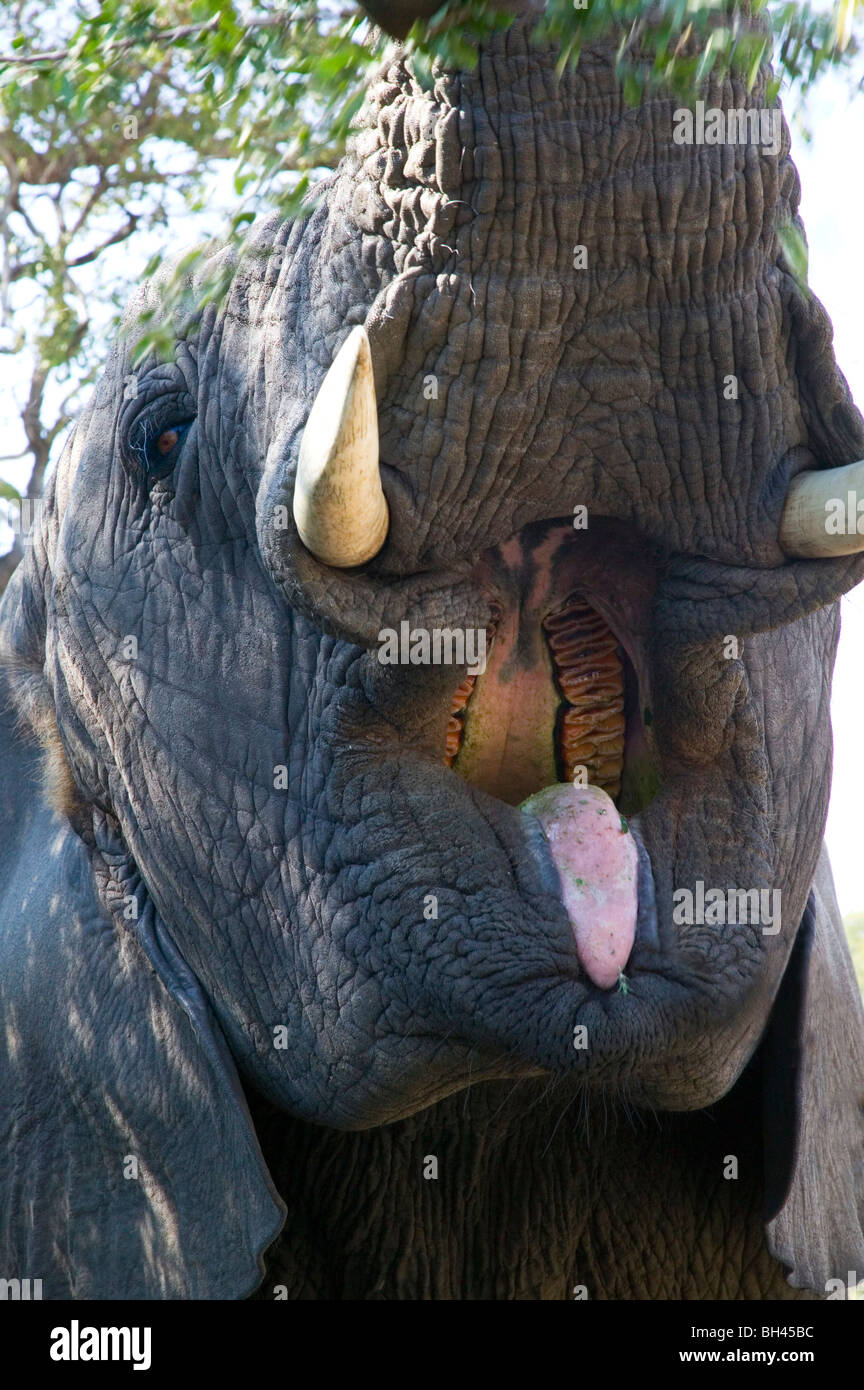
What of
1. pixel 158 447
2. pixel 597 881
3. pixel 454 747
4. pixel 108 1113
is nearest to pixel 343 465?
pixel 454 747

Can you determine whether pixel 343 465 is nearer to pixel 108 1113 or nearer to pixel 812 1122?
pixel 108 1113

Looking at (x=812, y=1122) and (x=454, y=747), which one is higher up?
(x=454, y=747)

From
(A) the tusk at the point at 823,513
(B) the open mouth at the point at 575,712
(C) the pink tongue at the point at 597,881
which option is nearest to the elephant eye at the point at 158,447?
(B) the open mouth at the point at 575,712

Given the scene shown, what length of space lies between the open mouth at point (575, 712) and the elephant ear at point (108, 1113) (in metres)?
0.79

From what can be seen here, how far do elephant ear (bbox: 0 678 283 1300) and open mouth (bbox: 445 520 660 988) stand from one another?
2.60 feet

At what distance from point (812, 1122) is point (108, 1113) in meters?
1.41

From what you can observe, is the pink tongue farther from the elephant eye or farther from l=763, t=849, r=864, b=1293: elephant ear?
the elephant eye

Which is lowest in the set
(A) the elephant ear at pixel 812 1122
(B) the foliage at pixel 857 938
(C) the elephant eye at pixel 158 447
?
(A) the elephant ear at pixel 812 1122

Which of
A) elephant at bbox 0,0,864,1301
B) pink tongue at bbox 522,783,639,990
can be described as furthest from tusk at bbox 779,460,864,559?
pink tongue at bbox 522,783,639,990

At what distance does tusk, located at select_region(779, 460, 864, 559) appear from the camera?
114 inches

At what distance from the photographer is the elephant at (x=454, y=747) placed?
2.88 m

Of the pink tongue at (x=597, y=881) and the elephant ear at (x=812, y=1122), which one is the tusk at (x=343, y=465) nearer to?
the pink tongue at (x=597, y=881)

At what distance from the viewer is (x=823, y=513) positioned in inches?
116

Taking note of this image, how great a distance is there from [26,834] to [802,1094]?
1788 mm
